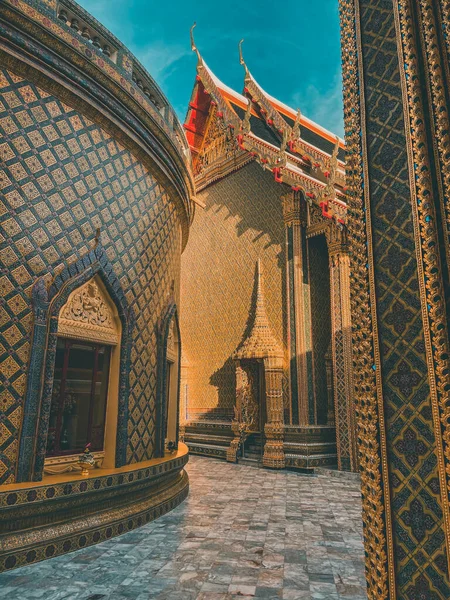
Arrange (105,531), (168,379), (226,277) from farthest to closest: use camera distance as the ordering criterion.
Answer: (226,277), (168,379), (105,531)

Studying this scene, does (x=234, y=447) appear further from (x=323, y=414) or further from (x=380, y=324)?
(x=380, y=324)

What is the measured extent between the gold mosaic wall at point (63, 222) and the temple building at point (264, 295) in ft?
13.0

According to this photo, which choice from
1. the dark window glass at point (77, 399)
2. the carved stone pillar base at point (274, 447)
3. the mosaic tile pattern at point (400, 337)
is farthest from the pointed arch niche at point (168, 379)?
the mosaic tile pattern at point (400, 337)

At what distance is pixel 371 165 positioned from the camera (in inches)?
74.2

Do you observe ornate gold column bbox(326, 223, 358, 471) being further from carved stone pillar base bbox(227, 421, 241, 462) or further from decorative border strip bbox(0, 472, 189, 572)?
decorative border strip bbox(0, 472, 189, 572)

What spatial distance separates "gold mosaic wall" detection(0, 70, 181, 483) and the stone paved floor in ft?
2.87

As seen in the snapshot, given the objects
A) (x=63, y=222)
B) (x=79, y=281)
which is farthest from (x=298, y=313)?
(x=63, y=222)

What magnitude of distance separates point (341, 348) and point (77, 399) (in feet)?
16.4

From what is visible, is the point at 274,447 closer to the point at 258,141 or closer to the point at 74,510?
the point at 74,510

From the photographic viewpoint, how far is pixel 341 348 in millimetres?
8227

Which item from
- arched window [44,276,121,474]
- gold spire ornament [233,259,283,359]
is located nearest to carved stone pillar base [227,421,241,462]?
gold spire ornament [233,259,283,359]

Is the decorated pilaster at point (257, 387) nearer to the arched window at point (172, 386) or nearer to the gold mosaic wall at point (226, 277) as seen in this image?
the gold mosaic wall at point (226, 277)

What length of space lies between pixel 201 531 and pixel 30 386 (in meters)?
2.17

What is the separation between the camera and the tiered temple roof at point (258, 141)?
877 centimetres
